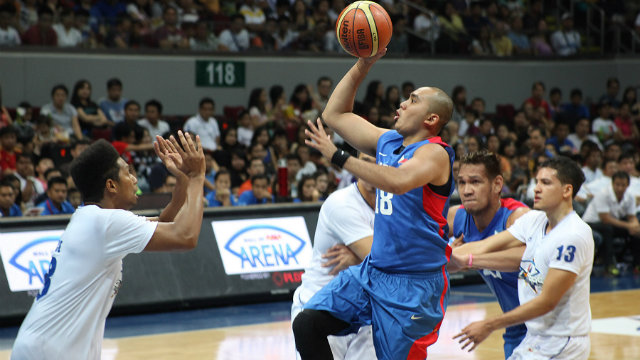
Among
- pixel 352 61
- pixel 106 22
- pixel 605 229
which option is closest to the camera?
pixel 605 229

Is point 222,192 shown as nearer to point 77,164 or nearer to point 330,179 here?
point 330,179

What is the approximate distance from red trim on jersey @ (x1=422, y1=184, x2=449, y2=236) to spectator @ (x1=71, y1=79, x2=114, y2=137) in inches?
406

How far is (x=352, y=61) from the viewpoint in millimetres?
19766

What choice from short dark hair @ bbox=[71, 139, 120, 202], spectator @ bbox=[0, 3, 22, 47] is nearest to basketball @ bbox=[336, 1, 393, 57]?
short dark hair @ bbox=[71, 139, 120, 202]

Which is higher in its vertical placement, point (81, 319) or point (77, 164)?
point (77, 164)

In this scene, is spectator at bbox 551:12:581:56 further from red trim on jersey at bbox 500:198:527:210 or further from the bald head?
the bald head

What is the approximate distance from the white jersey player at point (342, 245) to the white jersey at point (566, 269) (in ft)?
3.61

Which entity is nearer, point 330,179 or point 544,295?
point 544,295

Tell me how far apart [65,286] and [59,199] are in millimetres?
7199

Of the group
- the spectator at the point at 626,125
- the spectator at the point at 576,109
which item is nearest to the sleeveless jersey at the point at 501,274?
the spectator at the point at 626,125

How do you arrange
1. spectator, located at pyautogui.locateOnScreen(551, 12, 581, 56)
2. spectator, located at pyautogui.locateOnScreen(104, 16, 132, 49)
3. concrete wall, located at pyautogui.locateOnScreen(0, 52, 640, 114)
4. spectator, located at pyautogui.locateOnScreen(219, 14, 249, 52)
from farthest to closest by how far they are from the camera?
spectator, located at pyautogui.locateOnScreen(551, 12, 581, 56) → spectator, located at pyautogui.locateOnScreen(219, 14, 249, 52) → spectator, located at pyautogui.locateOnScreen(104, 16, 132, 49) → concrete wall, located at pyautogui.locateOnScreen(0, 52, 640, 114)

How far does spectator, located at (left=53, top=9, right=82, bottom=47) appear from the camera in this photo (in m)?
16.3

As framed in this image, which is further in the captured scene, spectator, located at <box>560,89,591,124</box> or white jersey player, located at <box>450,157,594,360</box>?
spectator, located at <box>560,89,591,124</box>

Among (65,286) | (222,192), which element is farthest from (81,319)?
(222,192)
